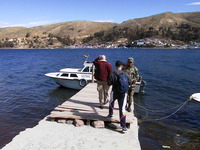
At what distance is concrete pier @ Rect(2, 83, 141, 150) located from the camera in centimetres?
624

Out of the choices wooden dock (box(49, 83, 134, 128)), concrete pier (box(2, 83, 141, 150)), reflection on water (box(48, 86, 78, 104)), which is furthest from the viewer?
reflection on water (box(48, 86, 78, 104))

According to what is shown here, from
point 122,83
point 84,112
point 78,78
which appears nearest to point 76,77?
point 78,78

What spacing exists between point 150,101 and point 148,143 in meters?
7.99

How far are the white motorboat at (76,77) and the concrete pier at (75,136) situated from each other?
9.19 m

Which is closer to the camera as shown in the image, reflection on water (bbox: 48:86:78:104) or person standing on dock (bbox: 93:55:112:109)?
person standing on dock (bbox: 93:55:112:109)

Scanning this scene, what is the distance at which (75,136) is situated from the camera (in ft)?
22.6

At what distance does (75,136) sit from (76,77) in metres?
11.7

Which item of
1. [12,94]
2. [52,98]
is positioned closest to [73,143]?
[52,98]

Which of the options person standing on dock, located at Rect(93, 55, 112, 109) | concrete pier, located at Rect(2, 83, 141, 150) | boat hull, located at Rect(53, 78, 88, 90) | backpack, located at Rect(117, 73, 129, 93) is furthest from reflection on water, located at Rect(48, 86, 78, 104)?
backpack, located at Rect(117, 73, 129, 93)

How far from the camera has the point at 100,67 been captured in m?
8.55

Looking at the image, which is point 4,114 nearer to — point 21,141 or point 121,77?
point 21,141

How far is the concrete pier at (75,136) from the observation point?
624 cm

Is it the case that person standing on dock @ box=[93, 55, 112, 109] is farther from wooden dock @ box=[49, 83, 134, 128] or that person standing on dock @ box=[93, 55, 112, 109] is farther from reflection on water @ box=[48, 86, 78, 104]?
reflection on water @ box=[48, 86, 78, 104]

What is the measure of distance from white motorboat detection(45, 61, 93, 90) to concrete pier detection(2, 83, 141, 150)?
9.19 metres
